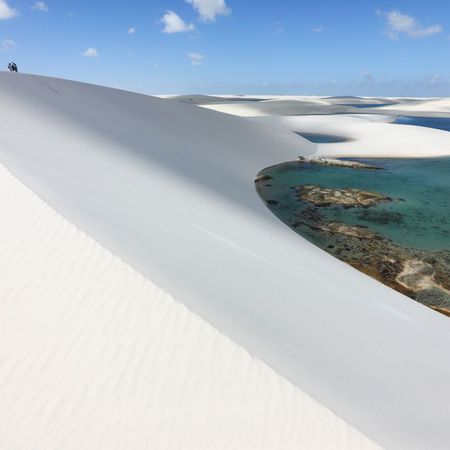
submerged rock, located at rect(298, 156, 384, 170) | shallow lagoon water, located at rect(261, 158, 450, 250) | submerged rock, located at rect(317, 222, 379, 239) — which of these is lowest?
submerged rock, located at rect(317, 222, 379, 239)

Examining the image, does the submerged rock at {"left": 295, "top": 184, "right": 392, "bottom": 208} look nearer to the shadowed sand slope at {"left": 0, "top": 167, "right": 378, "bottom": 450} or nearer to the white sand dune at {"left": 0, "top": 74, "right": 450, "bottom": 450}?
the white sand dune at {"left": 0, "top": 74, "right": 450, "bottom": 450}

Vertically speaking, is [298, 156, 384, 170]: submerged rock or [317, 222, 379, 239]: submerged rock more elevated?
[298, 156, 384, 170]: submerged rock

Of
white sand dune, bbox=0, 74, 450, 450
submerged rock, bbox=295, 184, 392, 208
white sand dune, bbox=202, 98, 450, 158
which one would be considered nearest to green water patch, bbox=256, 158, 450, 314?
submerged rock, bbox=295, 184, 392, 208

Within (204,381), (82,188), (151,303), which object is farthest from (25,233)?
(204,381)

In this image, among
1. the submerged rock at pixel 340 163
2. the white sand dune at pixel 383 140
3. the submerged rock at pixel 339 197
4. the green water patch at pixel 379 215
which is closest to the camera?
the green water patch at pixel 379 215

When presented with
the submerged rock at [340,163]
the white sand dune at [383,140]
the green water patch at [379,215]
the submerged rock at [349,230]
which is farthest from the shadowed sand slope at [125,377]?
the white sand dune at [383,140]

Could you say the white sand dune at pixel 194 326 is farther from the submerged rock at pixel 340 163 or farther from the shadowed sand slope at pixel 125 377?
the submerged rock at pixel 340 163

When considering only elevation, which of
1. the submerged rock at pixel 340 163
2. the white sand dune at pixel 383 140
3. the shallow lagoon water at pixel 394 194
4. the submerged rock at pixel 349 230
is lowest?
the submerged rock at pixel 349 230
